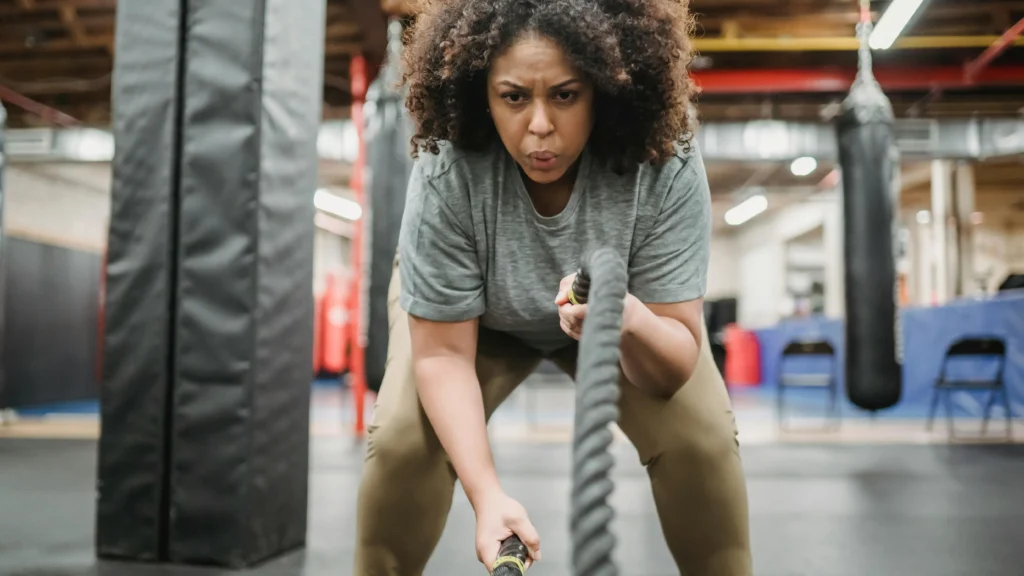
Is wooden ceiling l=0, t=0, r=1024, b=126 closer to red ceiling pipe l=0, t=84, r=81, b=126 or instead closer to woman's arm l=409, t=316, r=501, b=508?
red ceiling pipe l=0, t=84, r=81, b=126

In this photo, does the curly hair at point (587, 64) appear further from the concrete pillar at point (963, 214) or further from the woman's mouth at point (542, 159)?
the concrete pillar at point (963, 214)

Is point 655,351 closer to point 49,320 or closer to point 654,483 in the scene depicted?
point 654,483

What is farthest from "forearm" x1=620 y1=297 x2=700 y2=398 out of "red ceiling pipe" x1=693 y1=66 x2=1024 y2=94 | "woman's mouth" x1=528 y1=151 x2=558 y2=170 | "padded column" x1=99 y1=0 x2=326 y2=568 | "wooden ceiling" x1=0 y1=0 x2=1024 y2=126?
"red ceiling pipe" x1=693 y1=66 x2=1024 y2=94

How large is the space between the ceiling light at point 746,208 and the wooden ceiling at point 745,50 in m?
→ 3.42

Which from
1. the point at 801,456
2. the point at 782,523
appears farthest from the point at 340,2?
the point at 782,523

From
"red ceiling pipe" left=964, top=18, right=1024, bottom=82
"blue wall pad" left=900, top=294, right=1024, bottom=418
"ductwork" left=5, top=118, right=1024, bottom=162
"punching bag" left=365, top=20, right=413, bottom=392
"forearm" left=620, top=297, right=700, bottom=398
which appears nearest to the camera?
"forearm" left=620, top=297, right=700, bottom=398

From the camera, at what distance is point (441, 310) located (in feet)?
3.50

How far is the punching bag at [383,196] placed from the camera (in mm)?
3723

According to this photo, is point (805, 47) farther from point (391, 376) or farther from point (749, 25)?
point (391, 376)

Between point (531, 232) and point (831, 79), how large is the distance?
6092 millimetres

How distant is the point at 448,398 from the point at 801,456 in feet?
11.0

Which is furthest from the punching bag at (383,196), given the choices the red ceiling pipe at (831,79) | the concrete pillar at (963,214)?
the concrete pillar at (963,214)

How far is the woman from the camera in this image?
0.95 meters

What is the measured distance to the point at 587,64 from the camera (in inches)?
36.4
